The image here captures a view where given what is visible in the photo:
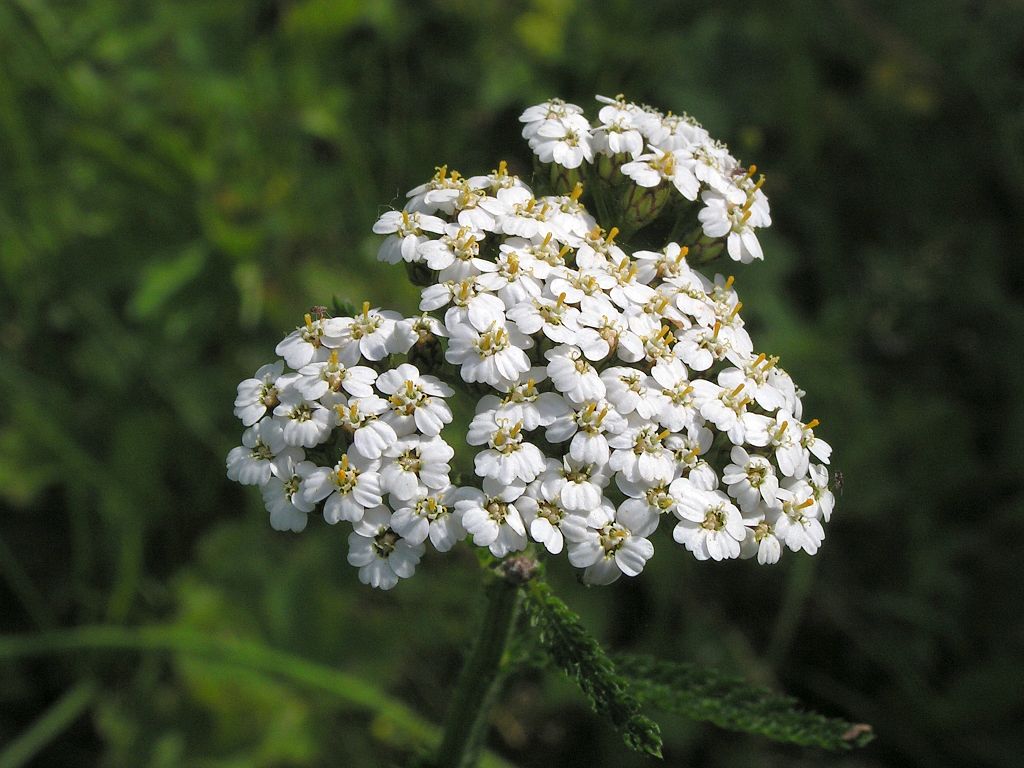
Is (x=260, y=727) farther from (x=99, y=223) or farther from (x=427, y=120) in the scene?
(x=427, y=120)

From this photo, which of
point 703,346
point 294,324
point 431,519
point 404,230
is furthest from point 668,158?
point 294,324

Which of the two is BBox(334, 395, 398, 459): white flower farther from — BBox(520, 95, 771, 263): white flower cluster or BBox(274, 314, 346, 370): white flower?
BBox(520, 95, 771, 263): white flower cluster

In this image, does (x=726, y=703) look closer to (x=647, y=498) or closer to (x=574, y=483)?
(x=647, y=498)

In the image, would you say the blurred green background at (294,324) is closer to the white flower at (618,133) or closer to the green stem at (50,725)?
the green stem at (50,725)

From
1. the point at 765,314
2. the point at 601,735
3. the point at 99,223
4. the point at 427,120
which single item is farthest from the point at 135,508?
the point at 765,314

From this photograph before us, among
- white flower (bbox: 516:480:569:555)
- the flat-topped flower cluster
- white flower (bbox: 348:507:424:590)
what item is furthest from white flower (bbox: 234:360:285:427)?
white flower (bbox: 516:480:569:555)

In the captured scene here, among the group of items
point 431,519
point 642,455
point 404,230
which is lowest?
point 431,519
